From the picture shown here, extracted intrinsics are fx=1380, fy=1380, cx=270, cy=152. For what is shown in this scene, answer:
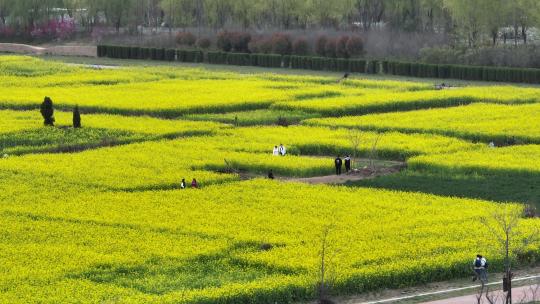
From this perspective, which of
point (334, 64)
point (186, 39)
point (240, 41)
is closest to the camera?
point (334, 64)

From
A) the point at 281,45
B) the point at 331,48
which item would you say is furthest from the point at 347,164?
the point at 281,45

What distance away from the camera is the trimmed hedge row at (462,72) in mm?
77188

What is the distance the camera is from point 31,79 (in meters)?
74.9

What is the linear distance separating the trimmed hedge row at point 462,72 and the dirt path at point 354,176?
1335 inches

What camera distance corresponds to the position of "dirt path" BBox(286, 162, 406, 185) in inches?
1642

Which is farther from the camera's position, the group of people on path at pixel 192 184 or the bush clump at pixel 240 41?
the bush clump at pixel 240 41

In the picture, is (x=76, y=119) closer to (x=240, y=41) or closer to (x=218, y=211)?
(x=218, y=211)

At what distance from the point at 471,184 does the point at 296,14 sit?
227 feet

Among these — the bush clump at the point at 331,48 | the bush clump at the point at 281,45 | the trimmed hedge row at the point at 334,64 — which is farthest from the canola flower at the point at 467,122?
the bush clump at the point at 281,45

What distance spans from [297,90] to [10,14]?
190 feet

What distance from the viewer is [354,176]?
42.8 m

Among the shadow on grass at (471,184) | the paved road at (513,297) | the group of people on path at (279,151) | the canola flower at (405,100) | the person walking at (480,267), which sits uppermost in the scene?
the canola flower at (405,100)

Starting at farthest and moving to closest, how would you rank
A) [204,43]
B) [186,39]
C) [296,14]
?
[296,14], [186,39], [204,43]

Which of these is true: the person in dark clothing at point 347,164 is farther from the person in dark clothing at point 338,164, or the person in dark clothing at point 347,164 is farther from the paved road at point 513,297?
the paved road at point 513,297
